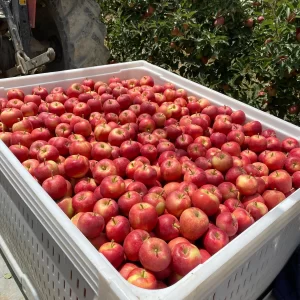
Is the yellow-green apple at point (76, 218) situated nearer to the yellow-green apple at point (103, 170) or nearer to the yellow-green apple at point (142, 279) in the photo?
the yellow-green apple at point (103, 170)

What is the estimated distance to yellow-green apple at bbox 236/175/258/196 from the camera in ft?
6.57

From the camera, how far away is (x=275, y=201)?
1.98 m

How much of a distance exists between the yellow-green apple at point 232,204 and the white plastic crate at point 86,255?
0.24 m

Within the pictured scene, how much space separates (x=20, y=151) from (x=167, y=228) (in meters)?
0.99

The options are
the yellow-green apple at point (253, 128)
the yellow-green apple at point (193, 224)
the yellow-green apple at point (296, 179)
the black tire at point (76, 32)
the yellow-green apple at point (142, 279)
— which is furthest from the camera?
the black tire at point (76, 32)

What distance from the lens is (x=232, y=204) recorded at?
1.90 meters

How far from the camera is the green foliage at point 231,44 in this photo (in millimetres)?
3139

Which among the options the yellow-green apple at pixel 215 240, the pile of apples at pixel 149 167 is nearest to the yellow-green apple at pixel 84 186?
the pile of apples at pixel 149 167

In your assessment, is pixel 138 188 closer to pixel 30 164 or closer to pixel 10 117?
pixel 30 164

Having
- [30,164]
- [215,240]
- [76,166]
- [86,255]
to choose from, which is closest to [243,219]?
[215,240]

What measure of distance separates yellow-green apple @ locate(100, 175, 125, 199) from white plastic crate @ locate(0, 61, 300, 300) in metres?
0.32

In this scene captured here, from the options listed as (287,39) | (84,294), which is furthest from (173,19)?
(84,294)

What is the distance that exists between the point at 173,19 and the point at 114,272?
311 centimetres

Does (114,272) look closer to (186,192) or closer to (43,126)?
(186,192)
